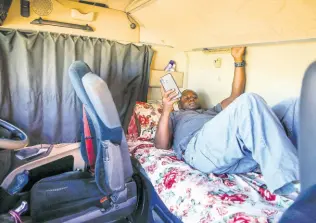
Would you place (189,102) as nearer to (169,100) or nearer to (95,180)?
(169,100)

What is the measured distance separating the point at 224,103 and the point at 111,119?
1042 millimetres

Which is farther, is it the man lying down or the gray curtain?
the gray curtain

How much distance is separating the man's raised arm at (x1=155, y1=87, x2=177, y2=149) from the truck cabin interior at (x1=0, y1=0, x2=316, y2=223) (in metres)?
0.01

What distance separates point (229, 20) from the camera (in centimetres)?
142

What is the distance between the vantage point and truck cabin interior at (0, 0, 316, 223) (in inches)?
40.6

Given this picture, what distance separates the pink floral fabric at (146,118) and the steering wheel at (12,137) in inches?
34.3

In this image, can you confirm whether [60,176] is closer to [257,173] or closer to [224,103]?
[257,173]

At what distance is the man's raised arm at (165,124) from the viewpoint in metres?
1.57

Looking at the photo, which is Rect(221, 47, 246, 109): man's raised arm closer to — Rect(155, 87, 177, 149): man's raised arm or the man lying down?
the man lying down

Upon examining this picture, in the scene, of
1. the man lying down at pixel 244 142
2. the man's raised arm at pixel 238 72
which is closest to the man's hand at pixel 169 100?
the man lying down at pixel 244 142

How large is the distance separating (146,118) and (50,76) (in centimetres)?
80

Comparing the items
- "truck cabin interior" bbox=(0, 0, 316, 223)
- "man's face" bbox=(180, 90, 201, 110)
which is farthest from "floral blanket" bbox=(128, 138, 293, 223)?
"man's face" bbox=(180, 90, 201, 110)

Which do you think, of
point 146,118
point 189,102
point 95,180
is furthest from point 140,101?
point 95,180

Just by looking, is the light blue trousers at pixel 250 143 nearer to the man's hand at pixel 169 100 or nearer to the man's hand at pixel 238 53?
the man's hand at pixel 169 100
